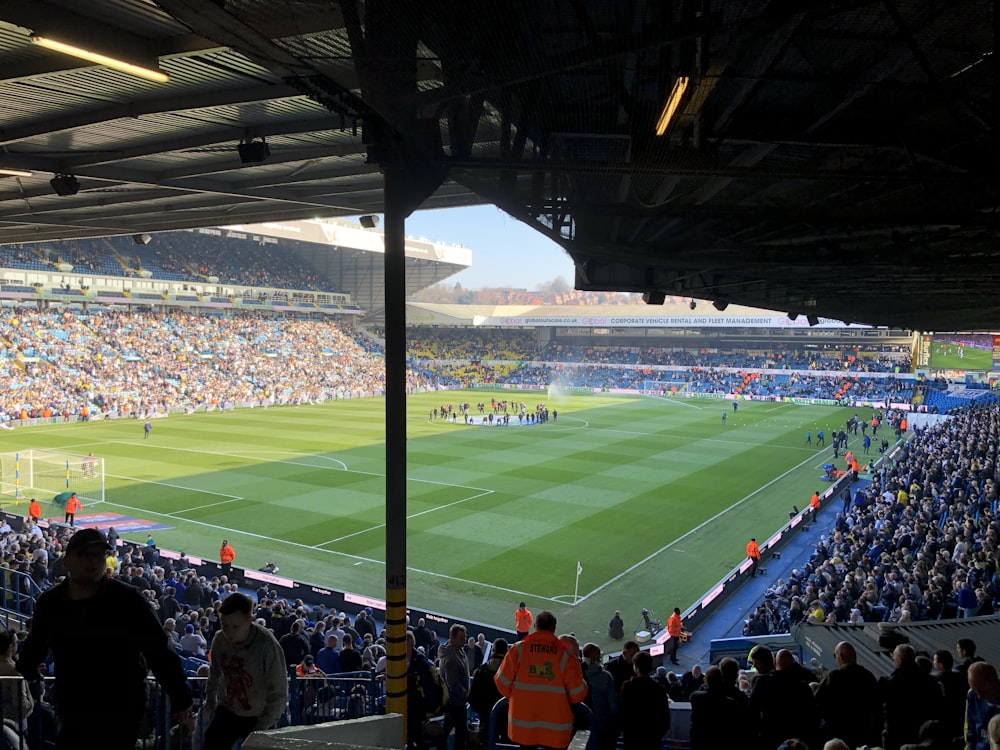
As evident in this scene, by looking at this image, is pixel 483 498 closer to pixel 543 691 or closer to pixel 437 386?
pixel 543 691

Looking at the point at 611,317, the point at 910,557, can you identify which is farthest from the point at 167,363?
the point at 910,557

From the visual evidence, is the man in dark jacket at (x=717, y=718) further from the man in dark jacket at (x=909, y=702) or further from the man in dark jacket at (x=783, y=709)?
the man in dark jacket at (x=909, y=702)

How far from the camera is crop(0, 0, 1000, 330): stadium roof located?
513 centimetres

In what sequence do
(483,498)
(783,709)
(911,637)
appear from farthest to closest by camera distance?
(483,498) → (911,637) → (783,709)

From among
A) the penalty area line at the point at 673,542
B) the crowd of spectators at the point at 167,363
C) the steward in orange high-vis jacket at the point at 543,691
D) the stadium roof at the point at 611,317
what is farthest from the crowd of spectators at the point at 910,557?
the stadium roof at the point at 611,317

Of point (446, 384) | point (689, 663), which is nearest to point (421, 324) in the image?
point (446, 384)

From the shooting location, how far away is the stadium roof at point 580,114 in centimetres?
513

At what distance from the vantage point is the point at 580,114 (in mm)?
7277

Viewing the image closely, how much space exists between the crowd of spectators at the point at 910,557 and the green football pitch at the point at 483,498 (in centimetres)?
289

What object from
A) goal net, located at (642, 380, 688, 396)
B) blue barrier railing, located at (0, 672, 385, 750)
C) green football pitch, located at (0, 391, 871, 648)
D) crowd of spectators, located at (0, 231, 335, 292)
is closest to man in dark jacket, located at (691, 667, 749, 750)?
blue barrier railing, located at (0, 672, 385, 750)

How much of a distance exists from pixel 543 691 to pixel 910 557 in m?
13.5

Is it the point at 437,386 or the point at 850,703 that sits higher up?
the point at 850,703

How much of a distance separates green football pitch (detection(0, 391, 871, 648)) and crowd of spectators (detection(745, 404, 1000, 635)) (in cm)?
289

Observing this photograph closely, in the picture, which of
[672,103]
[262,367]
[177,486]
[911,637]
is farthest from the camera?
[262,367]
